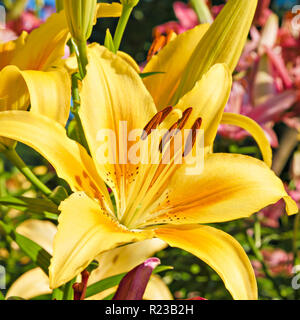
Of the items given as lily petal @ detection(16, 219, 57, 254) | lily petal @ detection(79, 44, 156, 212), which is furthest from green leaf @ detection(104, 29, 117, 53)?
lily petal @ detection(16, 219, 57, 254)

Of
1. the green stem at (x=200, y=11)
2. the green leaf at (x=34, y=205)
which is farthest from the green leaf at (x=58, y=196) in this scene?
the green stem at (x=200, y=11)

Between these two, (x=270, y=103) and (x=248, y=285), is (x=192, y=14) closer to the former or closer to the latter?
(x=270, y=103)

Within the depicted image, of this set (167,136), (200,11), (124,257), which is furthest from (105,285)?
(200,11)

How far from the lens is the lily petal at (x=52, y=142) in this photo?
0.33m

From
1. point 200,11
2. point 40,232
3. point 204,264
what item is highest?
point 200,11

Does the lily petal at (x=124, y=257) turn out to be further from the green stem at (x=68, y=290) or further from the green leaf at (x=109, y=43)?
the green leaf at (x=109, y=43)

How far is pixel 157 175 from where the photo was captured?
397mm

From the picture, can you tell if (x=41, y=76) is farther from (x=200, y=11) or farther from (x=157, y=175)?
(x=200, y=11)

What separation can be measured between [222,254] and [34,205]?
0.50 ft

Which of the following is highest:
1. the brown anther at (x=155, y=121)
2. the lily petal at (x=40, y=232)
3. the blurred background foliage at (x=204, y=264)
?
the brown anther at (x=155, y=121)

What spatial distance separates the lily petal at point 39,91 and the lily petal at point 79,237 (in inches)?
2.6
